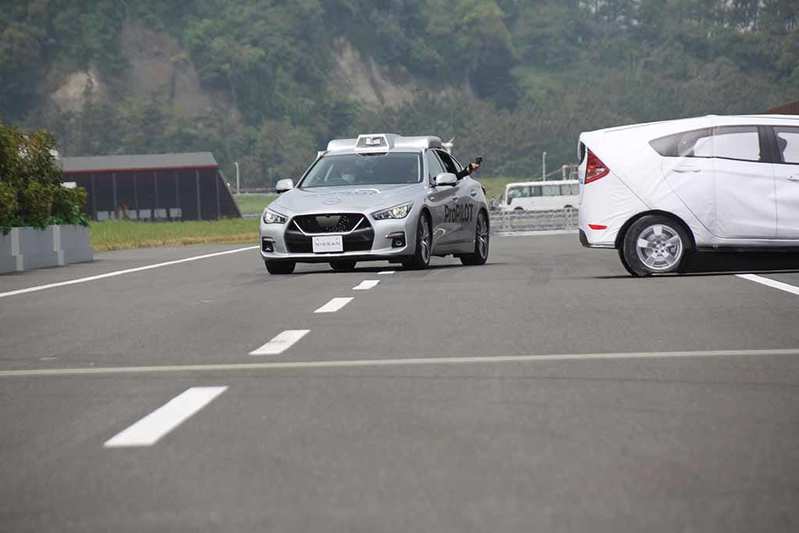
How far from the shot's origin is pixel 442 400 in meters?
8.02

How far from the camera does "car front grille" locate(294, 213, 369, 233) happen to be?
19938 mm

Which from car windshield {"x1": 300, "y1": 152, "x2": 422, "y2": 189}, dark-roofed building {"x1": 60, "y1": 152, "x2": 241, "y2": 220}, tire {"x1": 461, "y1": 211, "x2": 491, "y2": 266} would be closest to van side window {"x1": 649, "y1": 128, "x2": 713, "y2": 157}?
car windshield {"x1": 300, "y1": 152, "x2": 422, "y2": 189}

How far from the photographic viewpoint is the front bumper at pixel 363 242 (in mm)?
19906

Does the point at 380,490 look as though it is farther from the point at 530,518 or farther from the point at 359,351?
the point at 359,351

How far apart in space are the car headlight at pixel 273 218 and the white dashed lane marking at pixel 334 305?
194 inches

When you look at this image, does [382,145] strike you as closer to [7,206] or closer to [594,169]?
[594,169]

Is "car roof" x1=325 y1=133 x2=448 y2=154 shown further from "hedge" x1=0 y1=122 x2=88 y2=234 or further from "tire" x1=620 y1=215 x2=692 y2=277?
"hedge" x1=0 y1=122 x2=88 y2=234

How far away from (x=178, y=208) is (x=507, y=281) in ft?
269

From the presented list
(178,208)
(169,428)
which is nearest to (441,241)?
(169,428)

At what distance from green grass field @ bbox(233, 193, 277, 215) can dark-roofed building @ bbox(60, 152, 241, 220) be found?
150 feet

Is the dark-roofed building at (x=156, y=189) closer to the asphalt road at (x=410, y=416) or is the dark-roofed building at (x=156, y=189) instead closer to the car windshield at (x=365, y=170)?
the car windshield at (x=365, y=170)

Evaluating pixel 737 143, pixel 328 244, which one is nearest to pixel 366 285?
pixel 328 244

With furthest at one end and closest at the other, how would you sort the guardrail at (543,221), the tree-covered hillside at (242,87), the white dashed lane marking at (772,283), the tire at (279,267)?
the tree-covered hillside at (242,87)
the guardrail at (543,221)
the tire at (279,267)
the white dashed lane marking at (772,283)

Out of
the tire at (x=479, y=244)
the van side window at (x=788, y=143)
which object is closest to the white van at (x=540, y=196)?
the tire at (x=479, y=244)
